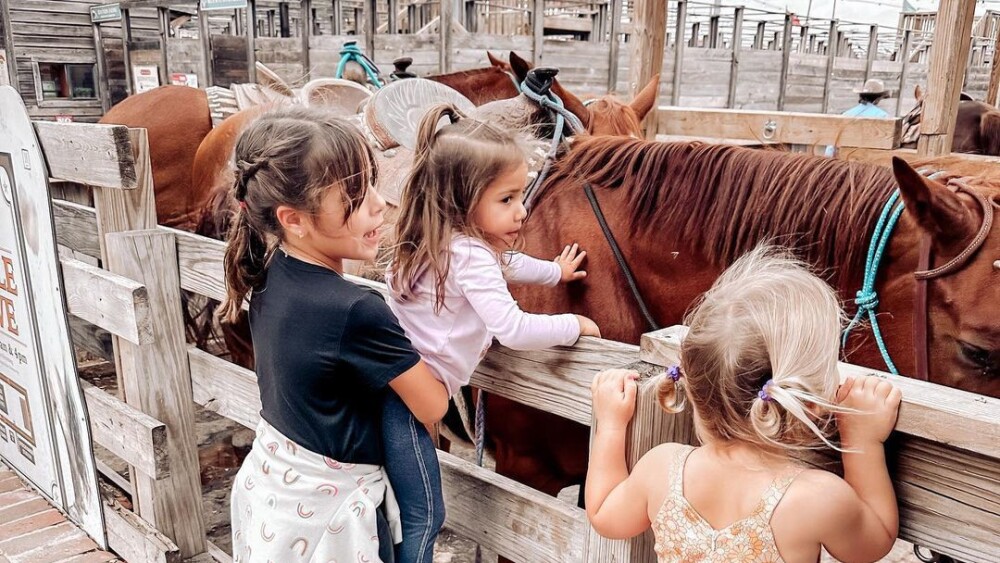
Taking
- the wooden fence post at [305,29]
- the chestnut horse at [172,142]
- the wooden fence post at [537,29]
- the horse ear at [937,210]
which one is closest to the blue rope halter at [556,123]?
the horse ear at [937,210]

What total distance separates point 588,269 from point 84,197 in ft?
12.0

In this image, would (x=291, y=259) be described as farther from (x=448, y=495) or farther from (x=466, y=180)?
(x=448, y=495)

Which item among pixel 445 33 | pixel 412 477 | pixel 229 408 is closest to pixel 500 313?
pixel 412 477

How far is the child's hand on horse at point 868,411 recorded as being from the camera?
96cm

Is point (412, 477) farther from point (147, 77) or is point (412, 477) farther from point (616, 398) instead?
point (147, 77)

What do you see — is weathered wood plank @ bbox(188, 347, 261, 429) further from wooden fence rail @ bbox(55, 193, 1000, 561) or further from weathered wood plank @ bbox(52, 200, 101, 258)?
weathered wood plank @ bbox(52, 200, 101, 258)

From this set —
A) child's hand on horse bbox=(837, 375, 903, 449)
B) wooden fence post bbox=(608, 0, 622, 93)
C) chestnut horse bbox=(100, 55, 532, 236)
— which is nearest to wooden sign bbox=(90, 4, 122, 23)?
chestnut horse bbox=(100, 55, 532, 236)

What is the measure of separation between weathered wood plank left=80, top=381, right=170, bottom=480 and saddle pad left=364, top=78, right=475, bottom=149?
130 centimetres

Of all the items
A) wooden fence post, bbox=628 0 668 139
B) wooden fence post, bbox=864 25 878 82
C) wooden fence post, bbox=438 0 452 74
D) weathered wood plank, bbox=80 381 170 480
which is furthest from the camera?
wooden fence post, bbox=864 25 878 82

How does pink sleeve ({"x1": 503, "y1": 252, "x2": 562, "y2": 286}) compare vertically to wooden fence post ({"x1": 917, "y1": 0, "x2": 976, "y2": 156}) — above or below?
below

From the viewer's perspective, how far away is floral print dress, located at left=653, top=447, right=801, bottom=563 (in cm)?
102

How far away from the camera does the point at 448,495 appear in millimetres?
1750

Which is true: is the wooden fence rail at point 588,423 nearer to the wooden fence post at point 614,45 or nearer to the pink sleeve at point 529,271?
the pink sleeve at point 529,271

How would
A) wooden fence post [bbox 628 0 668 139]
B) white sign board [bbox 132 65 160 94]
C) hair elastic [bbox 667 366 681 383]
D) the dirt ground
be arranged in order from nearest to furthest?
hair elastic [bbox 667 366 681 383] → the dirt ground → wooden fence post [bbox 628 0 668 139] → white sign board [bbox 132 65 160 94]
